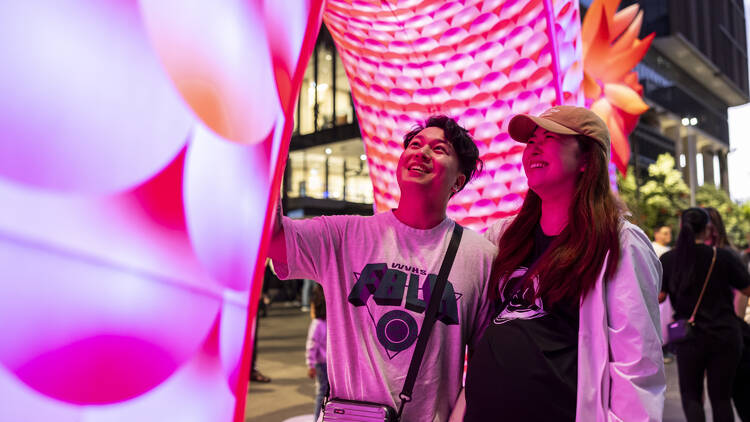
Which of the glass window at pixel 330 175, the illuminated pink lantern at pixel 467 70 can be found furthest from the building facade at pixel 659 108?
the illuminated pink lantern at pixel 467 70

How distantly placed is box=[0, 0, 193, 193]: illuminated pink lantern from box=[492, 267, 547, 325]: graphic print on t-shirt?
32.1 inches

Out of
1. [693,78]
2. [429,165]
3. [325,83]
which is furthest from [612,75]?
[693,78]

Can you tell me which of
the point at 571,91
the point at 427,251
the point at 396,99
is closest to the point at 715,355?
the point at 571,91

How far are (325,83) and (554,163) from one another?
18.5 metres

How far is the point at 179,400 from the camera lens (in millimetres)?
729

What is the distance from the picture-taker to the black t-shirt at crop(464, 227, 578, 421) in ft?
3.76

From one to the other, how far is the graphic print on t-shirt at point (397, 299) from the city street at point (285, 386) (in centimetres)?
256

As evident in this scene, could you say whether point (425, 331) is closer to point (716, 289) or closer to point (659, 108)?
point (716, 289)

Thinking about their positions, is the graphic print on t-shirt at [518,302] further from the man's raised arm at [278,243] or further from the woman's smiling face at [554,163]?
the man's raised arm at [278,243]

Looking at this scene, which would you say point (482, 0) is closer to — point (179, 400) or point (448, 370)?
point (448, 370)

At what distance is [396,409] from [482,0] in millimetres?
1772

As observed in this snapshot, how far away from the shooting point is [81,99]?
626 millimetres

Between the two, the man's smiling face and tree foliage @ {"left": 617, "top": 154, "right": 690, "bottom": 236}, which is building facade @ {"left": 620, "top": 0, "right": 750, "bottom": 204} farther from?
the man's smiling face

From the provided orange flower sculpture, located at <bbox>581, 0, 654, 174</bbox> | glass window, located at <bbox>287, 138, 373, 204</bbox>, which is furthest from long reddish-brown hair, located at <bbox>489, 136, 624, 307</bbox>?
glass window, located at <bbox>287, 138, 373, 204</bbox>
